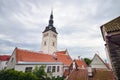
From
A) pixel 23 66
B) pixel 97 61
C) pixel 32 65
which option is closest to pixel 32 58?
pixel 32 65

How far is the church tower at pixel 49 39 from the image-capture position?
145ft

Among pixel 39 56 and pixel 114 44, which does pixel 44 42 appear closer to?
pixel 39 56

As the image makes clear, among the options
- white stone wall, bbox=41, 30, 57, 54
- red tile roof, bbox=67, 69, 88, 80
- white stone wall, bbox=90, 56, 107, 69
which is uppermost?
white stone wall, bbox=41, 30, 57, 54

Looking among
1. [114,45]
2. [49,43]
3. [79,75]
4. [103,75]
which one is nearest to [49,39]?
[49,43]

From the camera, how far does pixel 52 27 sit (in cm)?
4741

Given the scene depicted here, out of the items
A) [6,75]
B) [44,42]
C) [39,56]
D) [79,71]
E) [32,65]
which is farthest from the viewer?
[44,42]

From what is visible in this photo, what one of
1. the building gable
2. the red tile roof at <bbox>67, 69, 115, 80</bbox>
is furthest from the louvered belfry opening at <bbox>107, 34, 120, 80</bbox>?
the building gable

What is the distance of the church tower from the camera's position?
44.1 metres

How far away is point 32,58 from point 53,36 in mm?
23458

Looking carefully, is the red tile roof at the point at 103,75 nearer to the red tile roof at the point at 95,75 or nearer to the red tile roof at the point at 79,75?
the red tile roof at the point at 95,75

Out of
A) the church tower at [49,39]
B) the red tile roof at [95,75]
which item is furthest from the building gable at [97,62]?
the church tower at [49,39]

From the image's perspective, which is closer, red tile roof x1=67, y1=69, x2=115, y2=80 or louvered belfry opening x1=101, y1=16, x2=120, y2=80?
louvered belfry opening x1=101, y1=16, x2=120, y2=80

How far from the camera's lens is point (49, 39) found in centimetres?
4472

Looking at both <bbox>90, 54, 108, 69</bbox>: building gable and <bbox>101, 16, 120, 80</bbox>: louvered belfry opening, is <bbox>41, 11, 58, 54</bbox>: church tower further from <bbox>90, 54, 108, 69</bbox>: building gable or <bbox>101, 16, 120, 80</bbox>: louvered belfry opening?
<bbox>101, 16, 120, 80</bbox>: louvered belfry opening
